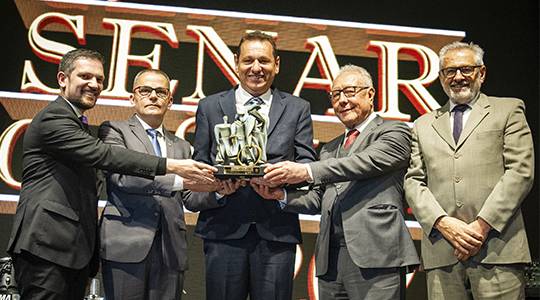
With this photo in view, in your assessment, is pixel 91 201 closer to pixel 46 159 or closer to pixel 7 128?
pixel 46 159

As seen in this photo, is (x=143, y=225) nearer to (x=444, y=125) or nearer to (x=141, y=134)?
(x=141, y=134)

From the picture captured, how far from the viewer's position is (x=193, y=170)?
304 centimetres

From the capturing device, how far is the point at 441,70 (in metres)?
3.28

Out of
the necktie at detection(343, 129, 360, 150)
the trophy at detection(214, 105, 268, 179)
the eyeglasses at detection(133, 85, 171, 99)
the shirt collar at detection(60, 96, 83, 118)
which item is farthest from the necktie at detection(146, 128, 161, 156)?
the necktie at detection(343, 129, 360, 150)

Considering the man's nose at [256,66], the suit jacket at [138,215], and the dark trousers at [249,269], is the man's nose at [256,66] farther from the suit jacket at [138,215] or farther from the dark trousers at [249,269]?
the dark trousers at [249,269]

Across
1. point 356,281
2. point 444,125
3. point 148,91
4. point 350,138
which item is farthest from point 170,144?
point 444,125

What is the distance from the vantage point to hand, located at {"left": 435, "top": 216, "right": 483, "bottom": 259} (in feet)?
9.66

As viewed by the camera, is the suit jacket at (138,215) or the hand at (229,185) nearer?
the hand at (229,185)

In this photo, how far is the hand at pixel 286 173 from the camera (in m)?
2.89

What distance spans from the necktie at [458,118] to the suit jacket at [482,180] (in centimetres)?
4

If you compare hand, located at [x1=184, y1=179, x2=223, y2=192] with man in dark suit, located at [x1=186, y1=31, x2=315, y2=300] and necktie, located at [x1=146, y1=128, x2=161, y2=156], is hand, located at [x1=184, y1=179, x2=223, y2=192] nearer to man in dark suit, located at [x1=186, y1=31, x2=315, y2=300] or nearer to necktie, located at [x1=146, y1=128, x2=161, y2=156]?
man in dark suit, located at [x1=186, y1=31, x2=315, y2=300]

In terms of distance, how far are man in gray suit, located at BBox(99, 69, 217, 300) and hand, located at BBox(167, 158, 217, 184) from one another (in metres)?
0.06

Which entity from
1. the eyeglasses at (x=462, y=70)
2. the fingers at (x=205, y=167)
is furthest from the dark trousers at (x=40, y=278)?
the eyeglasses at (x=462, y=70)

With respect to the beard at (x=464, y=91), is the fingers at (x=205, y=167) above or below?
below
